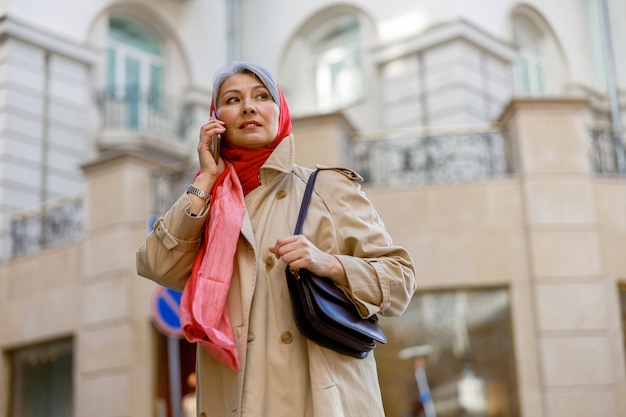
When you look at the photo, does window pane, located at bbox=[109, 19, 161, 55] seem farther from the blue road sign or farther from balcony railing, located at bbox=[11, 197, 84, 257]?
the blue road sign

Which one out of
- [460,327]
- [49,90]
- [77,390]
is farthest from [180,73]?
[460,327]

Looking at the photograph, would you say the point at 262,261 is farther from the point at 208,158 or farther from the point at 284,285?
the point at 208,158

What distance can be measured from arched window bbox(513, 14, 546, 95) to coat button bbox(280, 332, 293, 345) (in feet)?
59.2

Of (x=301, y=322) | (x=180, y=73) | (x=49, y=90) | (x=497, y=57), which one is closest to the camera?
(x=301, y=322)

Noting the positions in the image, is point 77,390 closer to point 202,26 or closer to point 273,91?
point 202,26

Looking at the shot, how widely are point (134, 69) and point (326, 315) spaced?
17501 mm

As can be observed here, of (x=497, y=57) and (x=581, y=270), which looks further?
(x=497, y=57)

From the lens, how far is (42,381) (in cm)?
1486

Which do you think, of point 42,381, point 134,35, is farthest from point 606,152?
point 134,35

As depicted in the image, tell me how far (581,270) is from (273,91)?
9.69 meters

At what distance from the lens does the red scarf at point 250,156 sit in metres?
3.05

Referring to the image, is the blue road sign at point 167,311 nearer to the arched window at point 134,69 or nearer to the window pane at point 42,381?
the window pane at point 42,381

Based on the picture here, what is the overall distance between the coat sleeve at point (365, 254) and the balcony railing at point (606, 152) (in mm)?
10906

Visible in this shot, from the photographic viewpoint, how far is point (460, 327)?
1238 cm
